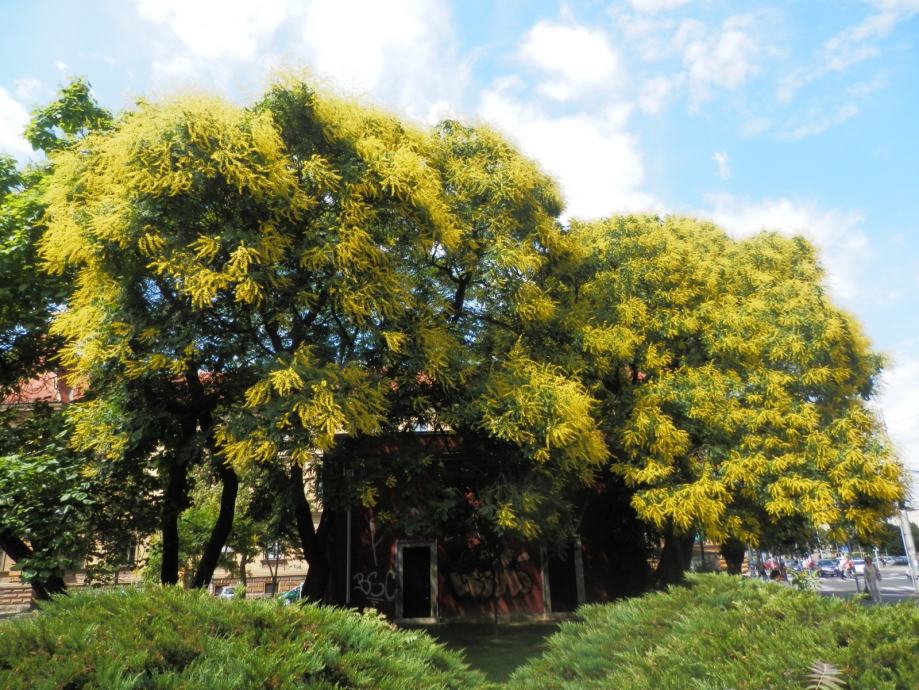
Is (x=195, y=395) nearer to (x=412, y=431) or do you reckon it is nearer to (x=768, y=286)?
(x=412, y=431)

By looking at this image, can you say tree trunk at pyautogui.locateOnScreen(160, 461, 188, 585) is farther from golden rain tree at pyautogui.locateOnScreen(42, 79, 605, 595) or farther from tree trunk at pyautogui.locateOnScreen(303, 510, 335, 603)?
tree trunk at pyautogui.locateOnScreen(303, 510, 335, 603)

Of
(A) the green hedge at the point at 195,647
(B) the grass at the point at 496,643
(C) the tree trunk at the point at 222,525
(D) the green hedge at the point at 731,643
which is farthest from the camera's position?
(C) the tree trunk at the point at 222,525

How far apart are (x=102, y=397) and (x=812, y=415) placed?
13806 millimetres

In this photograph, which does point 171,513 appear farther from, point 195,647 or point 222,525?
point 195,647

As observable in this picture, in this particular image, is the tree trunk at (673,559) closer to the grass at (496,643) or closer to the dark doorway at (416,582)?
the grass at (496,643)

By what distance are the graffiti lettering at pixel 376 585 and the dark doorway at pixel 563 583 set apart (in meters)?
5.26

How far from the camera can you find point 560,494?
1281 cm

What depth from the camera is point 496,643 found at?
15.6 m

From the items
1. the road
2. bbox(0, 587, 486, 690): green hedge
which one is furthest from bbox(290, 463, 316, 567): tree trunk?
the road

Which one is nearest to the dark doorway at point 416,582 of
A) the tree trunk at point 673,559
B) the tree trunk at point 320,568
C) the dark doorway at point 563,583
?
the dark doorway at point 563,583

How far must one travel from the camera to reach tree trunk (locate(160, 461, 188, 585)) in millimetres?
12555

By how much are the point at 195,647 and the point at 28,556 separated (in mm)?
9105

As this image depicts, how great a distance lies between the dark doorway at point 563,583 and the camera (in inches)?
809

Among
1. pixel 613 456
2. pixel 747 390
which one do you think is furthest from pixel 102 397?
pixel 747 390
